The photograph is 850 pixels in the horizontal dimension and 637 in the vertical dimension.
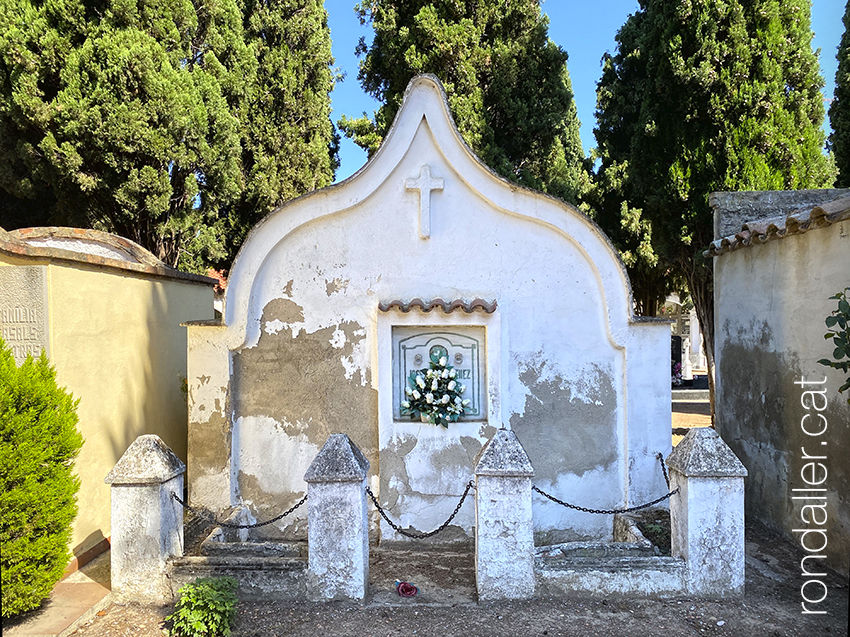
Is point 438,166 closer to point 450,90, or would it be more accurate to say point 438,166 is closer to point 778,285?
point 778,285

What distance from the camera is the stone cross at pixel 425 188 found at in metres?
5.81

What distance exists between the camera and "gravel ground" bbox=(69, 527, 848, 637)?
157 inches

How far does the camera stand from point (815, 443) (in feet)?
17.3

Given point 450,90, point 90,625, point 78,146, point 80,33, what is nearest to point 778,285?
point 90,625

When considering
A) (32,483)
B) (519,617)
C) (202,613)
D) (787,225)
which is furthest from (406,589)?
(787,225)

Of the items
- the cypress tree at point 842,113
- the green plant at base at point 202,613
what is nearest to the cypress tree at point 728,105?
the cypress tree at point 842,113

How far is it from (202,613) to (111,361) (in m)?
3.29

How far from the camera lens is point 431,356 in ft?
19.6

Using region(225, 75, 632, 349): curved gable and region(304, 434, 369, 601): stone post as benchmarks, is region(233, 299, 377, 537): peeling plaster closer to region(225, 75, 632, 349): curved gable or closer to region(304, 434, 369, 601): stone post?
region(225, 75, 632, 349): curved gable

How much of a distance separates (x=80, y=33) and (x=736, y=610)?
1337 cm

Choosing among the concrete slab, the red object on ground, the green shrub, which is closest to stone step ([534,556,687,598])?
the red object on ground

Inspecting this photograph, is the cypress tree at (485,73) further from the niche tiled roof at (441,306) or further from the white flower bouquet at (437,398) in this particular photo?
the white flower bouquet at (437,398)

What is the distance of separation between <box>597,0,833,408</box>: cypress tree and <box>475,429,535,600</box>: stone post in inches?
313

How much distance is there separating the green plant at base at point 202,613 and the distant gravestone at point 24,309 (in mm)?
2766
